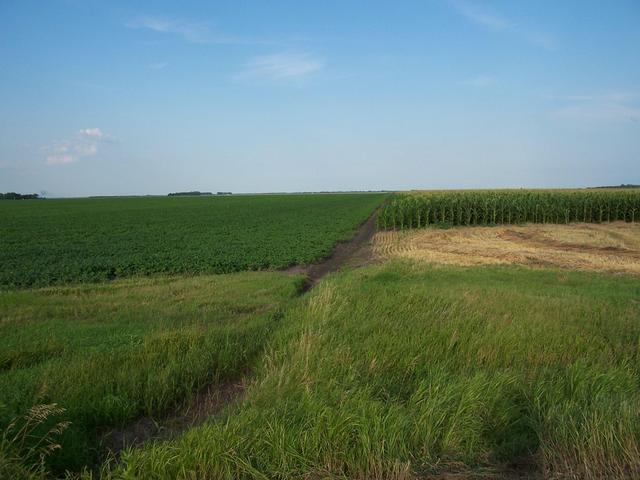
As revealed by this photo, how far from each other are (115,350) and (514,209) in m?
35.0

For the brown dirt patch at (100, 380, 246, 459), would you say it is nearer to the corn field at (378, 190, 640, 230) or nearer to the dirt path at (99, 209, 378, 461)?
the dirt path at (99, 209, 378, 461)

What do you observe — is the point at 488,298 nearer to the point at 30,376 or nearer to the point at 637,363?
the point at 637,363

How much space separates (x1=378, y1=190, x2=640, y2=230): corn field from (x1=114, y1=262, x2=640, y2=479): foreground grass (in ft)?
84.8

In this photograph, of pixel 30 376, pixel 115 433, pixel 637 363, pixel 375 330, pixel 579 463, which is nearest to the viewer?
pixel 579 463

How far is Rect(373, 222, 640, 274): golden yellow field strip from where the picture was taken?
16.9m

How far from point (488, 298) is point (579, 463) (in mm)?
5447

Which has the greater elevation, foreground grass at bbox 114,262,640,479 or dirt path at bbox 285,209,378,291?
foreground grass at bbox 114,262,640,479

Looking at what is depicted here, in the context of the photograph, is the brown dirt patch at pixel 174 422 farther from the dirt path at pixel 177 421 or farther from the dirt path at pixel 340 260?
the dirt path at pixel 340 260

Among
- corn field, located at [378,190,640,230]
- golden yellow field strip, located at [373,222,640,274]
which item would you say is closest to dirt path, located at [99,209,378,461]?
golden yellow field strip, located at [373,222,640,274]

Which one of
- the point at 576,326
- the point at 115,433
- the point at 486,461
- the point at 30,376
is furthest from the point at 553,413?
the point at 30,376

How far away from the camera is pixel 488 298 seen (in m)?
9.33

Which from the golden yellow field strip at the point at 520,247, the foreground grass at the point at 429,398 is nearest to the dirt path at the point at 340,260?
the golden yellow field strip at the point at 520,247

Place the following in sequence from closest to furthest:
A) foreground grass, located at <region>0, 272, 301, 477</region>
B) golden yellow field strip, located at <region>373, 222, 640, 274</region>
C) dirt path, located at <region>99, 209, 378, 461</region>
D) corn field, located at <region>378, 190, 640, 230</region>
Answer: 1. dirt path, located at <region>99, 209, 378, 461</region>
2. foreground grass, located at <region>0, 272, 301, 477</region>
3. golden yellow field strip, located at <region>373, 222, 640, 274</region>
4. corn field, located at <region>378, 190, 640, 230</region>

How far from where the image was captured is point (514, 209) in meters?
36.0
